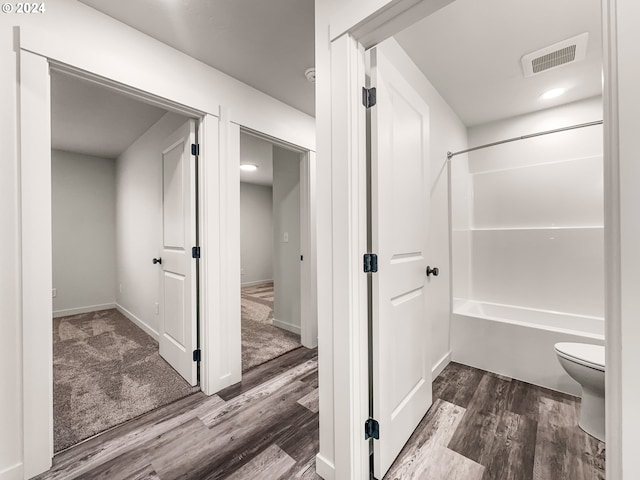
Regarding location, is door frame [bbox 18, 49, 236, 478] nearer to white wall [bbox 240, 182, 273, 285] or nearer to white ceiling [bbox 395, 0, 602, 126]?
white ceiling [bbox 395, 0, 602, 126]

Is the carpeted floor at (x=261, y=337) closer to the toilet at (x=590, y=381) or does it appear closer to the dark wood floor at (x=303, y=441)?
the dark wood floor at (x=303, y=441)

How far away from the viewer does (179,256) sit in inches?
87.7

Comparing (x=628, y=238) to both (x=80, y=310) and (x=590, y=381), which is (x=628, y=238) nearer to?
(x=590, y=381)

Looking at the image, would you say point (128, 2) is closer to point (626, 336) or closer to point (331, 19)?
point (331, 19)

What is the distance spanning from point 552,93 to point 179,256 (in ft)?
11.3

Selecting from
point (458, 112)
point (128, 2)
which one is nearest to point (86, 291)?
point (128, 2)

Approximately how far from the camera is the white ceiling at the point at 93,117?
2367 mm

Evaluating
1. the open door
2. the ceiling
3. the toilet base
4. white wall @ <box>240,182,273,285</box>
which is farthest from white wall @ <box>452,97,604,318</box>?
white wall @ <box>240,182,273,285</box>

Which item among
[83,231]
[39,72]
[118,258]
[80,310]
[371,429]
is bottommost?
[80,310]

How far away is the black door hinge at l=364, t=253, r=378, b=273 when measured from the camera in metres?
1.21

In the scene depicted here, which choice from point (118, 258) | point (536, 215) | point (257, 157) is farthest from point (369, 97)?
point (118, 258)

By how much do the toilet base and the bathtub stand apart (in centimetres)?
39

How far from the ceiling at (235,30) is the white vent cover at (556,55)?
1512 mm

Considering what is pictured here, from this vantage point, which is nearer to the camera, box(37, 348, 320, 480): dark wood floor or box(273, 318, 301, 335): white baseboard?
box(37, 348, 320, 480): dark wood floor
